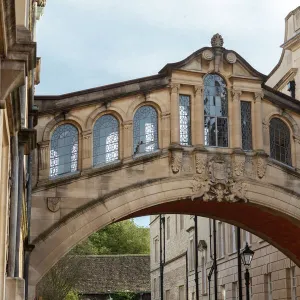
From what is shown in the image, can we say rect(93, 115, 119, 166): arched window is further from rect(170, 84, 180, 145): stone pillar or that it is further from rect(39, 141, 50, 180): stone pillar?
rect(170, 84, 180, 145): stone pillar

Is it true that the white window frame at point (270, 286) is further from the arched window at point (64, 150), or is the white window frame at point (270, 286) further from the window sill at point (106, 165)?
the arched window at point (64, 150)

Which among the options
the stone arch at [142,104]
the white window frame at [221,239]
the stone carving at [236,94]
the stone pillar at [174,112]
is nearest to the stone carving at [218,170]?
the stone pillar at [174,112]

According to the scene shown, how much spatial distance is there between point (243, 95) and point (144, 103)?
282 centimetres

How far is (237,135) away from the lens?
19.8m

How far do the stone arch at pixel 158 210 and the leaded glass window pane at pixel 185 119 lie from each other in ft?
3.59

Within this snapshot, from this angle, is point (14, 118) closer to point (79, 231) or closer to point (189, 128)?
point (79, 231)

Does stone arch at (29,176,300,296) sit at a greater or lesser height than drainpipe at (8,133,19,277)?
greater

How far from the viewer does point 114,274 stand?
62.4 metres

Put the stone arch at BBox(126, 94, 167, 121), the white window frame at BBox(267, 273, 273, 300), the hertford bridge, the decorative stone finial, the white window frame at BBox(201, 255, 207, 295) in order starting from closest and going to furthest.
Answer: the hertford bridge < the stone arch at BBox(126, 94, 167, 121) < the decorative stone finial < the white window frame at BBox(267, 273, 273, 300) < the white window frame at BBox(201, 255, 207, 295)

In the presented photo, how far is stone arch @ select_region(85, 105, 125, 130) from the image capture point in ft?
61.4

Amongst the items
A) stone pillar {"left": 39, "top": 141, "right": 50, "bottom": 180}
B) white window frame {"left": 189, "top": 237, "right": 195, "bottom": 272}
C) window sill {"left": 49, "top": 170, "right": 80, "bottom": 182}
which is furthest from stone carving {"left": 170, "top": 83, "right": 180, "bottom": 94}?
white window frame {"left": 189, "top": 237, "right": 195, "bottom": 272}

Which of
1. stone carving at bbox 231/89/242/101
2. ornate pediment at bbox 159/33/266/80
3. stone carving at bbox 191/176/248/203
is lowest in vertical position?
stone carving at bbox 191/176/248/203

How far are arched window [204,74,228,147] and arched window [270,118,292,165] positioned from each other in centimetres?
143

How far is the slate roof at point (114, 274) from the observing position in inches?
2371
